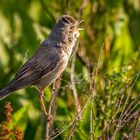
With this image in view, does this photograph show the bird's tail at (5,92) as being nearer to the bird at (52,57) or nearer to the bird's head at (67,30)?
the bird at (52,57)

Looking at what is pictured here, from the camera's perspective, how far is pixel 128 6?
8328mm

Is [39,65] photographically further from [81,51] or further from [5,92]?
[81,51]

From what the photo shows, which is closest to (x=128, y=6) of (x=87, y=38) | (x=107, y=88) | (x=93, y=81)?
(x=87, y=38)

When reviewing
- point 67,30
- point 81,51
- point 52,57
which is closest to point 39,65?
point 52,57

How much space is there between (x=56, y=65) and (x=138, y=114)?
111 cm

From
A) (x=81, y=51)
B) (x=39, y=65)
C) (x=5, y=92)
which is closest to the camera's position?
(x=5, y=92)

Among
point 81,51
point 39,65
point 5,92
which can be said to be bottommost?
point 5,92

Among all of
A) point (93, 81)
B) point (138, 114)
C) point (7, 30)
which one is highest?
point (7, 30)

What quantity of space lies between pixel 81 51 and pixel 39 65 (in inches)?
69.0

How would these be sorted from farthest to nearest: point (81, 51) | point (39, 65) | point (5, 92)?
point (81, 51) → point (39, 65) → point (5, 92)

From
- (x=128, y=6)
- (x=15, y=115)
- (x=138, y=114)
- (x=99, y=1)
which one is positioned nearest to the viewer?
(x=138, y=114)

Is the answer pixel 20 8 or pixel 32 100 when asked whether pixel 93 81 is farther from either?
pixel 20 8

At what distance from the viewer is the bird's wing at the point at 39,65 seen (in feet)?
16.1

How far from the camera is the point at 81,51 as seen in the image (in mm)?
6656
